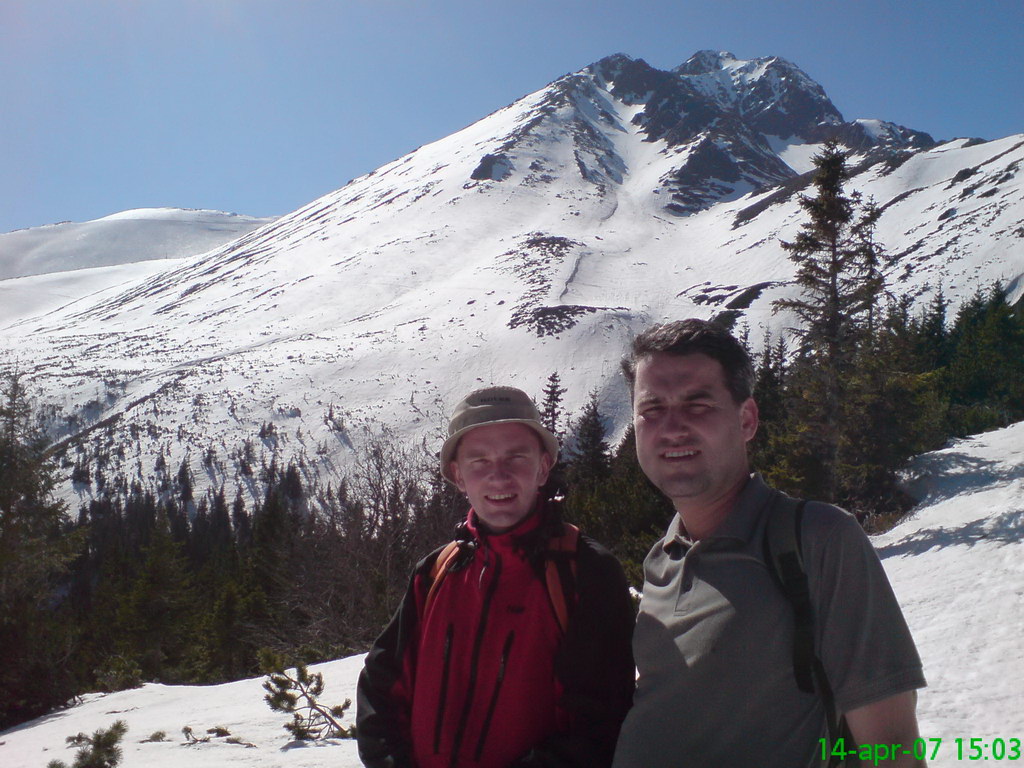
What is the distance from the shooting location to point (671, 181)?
554 feet

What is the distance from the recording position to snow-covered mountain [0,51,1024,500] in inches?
2879

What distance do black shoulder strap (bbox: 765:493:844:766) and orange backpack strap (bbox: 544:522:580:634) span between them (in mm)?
767

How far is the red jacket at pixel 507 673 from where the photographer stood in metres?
2.31

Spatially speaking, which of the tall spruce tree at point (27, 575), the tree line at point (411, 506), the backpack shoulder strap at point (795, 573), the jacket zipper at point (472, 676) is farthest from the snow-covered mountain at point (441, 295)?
the backpack shoulder strap at point (795, 573)

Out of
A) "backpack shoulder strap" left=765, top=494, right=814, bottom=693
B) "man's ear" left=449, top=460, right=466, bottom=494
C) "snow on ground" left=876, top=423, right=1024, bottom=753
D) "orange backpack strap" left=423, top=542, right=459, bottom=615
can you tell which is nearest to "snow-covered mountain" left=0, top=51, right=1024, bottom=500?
"snow on ground" left=876, top=423, right=1024, bottom=753

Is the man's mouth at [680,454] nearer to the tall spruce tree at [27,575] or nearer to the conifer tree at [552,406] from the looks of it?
the tall spruce tree at [27,575]

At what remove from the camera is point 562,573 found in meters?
2.47

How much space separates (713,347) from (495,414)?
2.94 ft

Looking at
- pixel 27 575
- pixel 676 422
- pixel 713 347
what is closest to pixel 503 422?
pixel 676 422

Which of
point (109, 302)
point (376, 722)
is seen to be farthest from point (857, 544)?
point (109, 302)

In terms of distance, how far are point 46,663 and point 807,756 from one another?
13538 mm

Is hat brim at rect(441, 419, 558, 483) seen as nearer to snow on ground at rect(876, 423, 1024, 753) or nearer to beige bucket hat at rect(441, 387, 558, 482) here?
beige bucket hat at rect(441, 387, 558, 482)

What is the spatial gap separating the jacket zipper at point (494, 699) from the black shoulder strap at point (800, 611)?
1009 mm

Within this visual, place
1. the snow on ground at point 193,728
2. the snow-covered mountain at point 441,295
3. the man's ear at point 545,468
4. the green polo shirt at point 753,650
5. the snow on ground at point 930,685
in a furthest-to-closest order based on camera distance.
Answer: the snow-covered mountain at point 441,295 → the snow on ground at point 193,728 → the snow on ground at point 930,685 → the man's ear at point 545,468 → the green polo shirt at point 753,650
